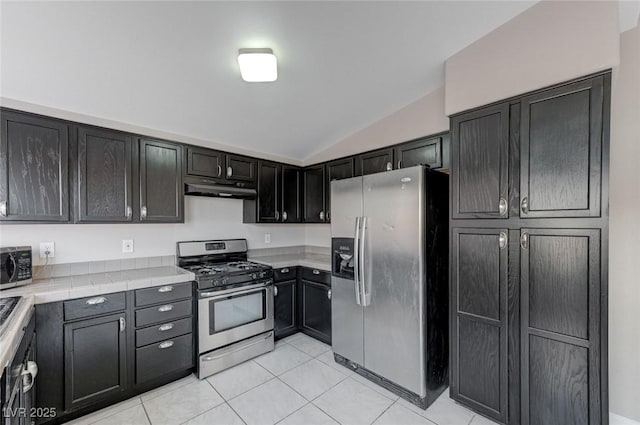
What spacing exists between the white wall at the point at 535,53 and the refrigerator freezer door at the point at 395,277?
73 centimetres

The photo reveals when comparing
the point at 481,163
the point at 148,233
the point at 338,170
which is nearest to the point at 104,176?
the point at 148,233

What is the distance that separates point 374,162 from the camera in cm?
310

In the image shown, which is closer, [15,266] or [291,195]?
[15,266]

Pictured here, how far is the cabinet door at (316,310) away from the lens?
309 centimetres

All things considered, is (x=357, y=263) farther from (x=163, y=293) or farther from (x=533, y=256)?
(x=163, y=293)

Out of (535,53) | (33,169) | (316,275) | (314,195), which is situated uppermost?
(535,53)

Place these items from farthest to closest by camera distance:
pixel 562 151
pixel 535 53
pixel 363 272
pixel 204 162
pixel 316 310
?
pixel 316 310 → pixel 204 162 → pixel 363 272 → pixel 535 53 → pixel 562 151

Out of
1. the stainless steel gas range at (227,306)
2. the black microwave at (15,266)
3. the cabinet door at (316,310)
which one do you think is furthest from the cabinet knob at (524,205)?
the black microwave at (15,266)

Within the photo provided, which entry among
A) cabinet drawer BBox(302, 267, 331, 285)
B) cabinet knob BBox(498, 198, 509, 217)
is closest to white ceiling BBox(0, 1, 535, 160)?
cabinet knob BBox(498, 198, 509, 217)

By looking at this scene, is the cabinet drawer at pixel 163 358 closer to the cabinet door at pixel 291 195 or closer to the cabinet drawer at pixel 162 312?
the cabinet drawer at pixel 162 312

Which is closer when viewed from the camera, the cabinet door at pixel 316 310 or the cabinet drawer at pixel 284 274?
the cabinet door at pixel 316 310

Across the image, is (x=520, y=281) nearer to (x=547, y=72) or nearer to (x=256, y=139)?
(x=547, y=72)

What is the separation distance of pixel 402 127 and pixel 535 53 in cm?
123

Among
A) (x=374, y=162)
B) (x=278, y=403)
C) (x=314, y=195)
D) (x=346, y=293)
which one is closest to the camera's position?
(x=278, y=403)
